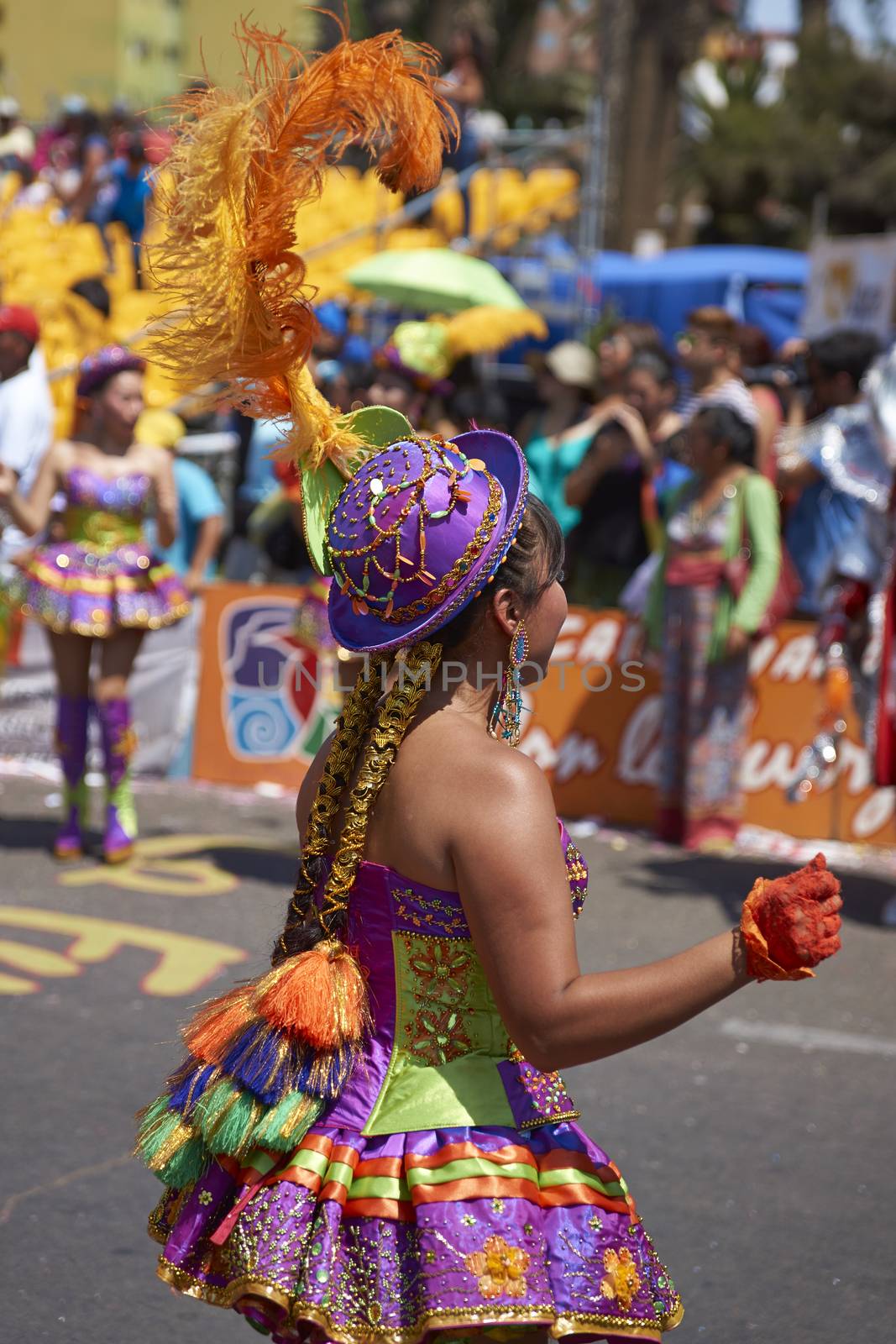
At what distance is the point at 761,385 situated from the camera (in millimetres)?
8914

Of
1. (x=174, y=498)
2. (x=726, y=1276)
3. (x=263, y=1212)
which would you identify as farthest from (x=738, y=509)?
(x=263, y=1212)

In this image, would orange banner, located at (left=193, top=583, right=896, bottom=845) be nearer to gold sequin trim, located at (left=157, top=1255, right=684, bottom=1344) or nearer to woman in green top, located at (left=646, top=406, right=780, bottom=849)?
woman in green top, located at (left=646, top=406, right=780, bottom=849)

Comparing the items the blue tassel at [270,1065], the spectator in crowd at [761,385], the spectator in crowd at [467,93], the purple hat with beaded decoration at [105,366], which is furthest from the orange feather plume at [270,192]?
the spectator in crowd at [467,93]

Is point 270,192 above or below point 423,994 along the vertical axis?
above

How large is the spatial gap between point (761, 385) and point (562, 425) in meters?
1.10

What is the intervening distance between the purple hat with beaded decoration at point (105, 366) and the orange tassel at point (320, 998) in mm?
4748

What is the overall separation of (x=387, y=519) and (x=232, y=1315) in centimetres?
210

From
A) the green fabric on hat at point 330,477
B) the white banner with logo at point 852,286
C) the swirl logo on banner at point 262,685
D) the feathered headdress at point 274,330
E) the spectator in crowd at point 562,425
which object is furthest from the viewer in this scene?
the white banner with logo at point 852,286

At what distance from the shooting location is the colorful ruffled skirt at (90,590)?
6719mm

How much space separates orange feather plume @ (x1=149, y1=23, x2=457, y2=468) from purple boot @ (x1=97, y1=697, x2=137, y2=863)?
450 cm

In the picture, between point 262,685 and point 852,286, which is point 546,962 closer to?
point 262,685

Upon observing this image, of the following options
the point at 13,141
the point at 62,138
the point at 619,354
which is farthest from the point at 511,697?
the point at 13,141

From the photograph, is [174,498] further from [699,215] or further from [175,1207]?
[699,215]

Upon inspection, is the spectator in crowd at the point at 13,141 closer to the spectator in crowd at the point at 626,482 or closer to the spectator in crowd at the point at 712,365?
the spectator in crowd at the point at 626,482
